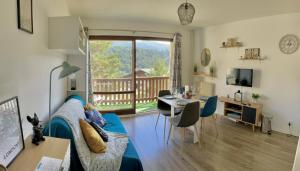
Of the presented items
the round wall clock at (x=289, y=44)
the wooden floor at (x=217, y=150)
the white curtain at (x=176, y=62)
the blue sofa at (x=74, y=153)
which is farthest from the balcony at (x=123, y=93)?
the round wall clock at (x=289, y=44)

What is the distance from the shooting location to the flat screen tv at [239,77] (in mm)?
4609

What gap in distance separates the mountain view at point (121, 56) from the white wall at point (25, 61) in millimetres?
2424

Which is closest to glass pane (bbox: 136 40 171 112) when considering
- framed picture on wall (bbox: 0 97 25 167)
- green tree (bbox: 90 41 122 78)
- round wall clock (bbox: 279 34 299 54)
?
green tree (bbox: 90 41 122 78)

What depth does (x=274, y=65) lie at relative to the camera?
4.25 metres

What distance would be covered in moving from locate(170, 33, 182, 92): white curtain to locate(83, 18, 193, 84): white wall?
27 cm

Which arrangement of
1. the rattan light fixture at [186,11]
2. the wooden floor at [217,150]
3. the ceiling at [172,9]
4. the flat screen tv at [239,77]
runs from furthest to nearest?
the flat screen tv at [239,77], the ceiling at [172,9], the wooden floor at [217,150], the rattan light fixture at [186,11]

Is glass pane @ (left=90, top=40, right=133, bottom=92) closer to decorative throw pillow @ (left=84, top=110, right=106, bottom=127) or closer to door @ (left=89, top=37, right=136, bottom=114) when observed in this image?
door @ (left=89, top=37, right=136, bottom=114)

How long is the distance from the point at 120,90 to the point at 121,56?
0.91m

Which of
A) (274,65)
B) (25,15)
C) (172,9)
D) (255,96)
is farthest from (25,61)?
(274,65)

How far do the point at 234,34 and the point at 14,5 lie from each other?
4.73 meters

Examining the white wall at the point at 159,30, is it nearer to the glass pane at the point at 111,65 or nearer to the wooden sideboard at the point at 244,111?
the glass pane at the point at 111,65

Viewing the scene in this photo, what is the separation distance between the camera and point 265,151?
3.29 metres

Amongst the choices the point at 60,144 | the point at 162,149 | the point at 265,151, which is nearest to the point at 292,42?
the point at 265,151

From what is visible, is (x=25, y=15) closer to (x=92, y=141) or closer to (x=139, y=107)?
(x=92, y=141)
